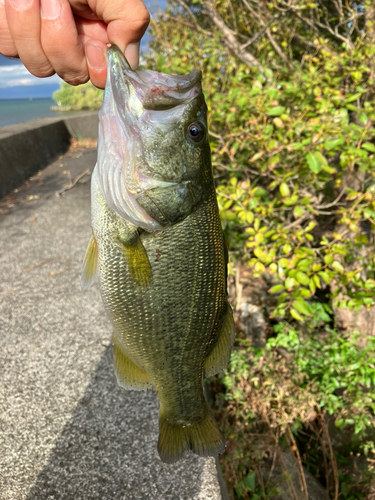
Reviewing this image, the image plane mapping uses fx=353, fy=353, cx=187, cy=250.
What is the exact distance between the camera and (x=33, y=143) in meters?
7.55

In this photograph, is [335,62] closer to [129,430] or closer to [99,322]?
[99,322]

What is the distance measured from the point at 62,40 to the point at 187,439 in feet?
6.27

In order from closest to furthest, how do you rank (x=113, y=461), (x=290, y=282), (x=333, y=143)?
1. (x=113, y=461)
2. (x=333, y=143)
3. (x=290, y=282)

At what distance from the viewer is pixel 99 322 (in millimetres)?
3344

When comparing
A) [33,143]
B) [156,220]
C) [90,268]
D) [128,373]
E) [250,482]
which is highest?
[156,220]

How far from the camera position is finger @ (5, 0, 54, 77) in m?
1.40

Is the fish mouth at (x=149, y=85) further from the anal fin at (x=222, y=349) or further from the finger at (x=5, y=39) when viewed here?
the anal fin at (x=222, y=349)

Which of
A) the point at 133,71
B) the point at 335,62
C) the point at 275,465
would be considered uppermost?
the point at 133,71

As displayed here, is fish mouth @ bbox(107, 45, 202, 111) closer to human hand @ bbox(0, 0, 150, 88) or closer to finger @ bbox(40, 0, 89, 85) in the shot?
human hand @ bbox(0, 0, 150, 88)

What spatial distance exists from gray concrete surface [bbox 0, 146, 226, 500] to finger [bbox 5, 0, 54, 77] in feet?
6.98

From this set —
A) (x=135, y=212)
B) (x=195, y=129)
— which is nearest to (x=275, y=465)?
(x=135, y=212)

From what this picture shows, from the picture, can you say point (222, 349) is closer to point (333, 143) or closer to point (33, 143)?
point (333, 143)

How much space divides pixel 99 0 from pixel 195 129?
25.3 inches

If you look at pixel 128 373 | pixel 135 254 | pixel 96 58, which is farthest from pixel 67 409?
pixel 96 58
